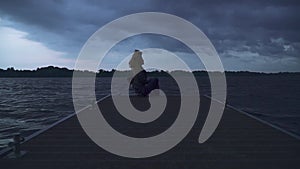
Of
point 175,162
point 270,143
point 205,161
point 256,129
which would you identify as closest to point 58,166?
point 175,162

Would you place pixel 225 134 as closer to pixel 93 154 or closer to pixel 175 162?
pixel 175 162

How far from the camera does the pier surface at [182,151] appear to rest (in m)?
5.71

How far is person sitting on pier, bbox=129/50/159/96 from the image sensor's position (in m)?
16.6

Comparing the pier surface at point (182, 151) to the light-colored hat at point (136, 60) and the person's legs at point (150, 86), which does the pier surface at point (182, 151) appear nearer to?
the light-colored hat at point (136, 60)

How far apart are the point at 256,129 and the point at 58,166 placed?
548cm

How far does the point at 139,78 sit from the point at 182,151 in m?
10.7

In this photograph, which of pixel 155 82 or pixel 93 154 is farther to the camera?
pixel 155 82

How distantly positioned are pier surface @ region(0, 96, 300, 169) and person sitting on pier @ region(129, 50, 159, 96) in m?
7.27

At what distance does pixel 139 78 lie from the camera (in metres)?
17.2

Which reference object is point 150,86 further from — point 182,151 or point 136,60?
point 182,151

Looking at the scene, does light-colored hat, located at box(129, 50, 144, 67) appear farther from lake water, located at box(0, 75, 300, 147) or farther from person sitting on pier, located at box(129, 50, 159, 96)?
lake water, located at box(0, 75, 300, 147)

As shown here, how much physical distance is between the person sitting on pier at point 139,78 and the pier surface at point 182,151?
727 cm

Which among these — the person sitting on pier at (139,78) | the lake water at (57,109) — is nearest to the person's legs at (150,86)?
the person sitting on pier at (139,78)

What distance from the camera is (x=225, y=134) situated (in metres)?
8.41
